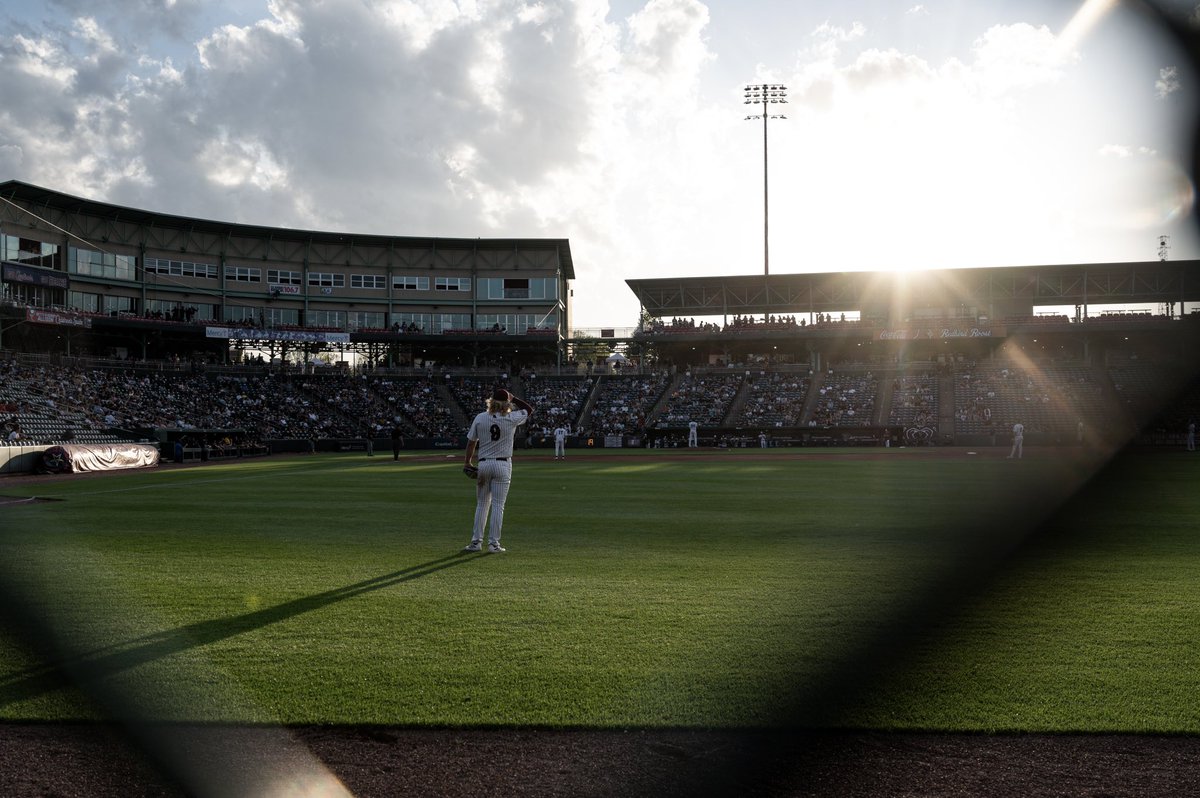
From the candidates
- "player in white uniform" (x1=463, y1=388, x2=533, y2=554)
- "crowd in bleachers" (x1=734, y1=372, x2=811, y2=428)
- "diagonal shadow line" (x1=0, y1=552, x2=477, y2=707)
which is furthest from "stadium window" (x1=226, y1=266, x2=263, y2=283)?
"diagonal shadow line" (x1=0, y1=552, x2=477, y2=707)

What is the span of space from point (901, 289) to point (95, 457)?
184 ft

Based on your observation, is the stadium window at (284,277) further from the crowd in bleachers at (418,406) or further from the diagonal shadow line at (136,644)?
the diagonal shadow line at (136,644)

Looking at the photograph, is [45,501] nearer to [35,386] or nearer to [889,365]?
[35,386]

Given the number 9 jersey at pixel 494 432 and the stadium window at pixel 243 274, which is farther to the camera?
the stadium window at pixel 243 274

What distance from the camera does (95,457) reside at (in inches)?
1262

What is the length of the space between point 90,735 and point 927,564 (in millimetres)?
8033

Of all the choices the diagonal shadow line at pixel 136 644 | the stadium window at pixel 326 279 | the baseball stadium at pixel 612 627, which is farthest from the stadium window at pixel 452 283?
the diagonal shadow line at pixel 136 644

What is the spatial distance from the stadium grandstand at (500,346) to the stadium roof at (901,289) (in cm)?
16

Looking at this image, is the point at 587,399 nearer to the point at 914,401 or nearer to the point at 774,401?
the point at 774,401

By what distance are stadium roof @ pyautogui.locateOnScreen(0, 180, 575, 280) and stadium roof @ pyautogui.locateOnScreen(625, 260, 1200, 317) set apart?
13092 mm

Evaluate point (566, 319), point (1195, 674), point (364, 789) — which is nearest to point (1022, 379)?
point (566, 319)

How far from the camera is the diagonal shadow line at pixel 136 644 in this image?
5406mm

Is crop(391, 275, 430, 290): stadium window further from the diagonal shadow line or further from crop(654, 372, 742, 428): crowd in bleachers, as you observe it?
the diagonal shadow line

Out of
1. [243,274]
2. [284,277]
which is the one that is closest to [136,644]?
[243,274]
